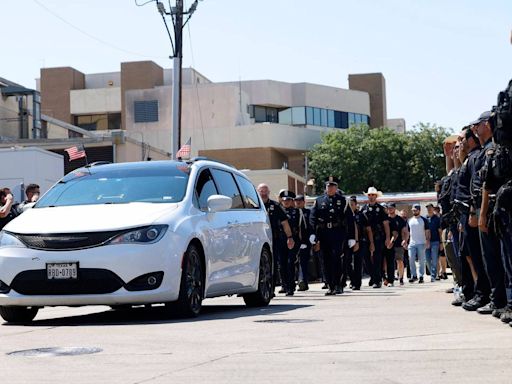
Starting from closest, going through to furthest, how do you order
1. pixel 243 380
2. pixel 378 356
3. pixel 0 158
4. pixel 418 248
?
pixel 243 380 → pixel 378 356 → pixel 418 248 → pixel 0 158

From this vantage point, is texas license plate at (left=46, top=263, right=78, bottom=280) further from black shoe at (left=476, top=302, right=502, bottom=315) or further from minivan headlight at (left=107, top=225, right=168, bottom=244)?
black shoe at (left=476, top=302, right=502, bottom=315)

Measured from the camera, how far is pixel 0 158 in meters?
A: 31.2

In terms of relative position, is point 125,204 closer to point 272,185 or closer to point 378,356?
point 378,356

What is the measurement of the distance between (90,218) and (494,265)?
403 cm

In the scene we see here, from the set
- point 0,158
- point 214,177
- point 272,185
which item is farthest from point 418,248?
point 272,185

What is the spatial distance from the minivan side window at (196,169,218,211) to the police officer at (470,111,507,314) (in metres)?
2.97

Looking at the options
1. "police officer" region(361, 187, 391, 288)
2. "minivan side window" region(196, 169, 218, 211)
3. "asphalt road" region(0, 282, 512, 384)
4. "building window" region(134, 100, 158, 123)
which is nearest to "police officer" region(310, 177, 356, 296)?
"police officer" region(361, 187, 391, 288)

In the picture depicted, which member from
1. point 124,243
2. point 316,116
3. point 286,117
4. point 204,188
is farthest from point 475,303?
point 316,116

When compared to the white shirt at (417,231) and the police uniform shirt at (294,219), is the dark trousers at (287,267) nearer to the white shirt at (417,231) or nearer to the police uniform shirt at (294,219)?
the police uniform shirt at (294,219)

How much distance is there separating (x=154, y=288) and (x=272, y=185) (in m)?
50.4

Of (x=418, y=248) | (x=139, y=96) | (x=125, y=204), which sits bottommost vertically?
(x=418, y=248)

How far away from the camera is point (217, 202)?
39.4 feet

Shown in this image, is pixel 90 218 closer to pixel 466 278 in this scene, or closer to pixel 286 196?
pixel 466 278

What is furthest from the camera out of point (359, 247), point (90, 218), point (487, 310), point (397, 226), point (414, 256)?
→ point (414, 256)
